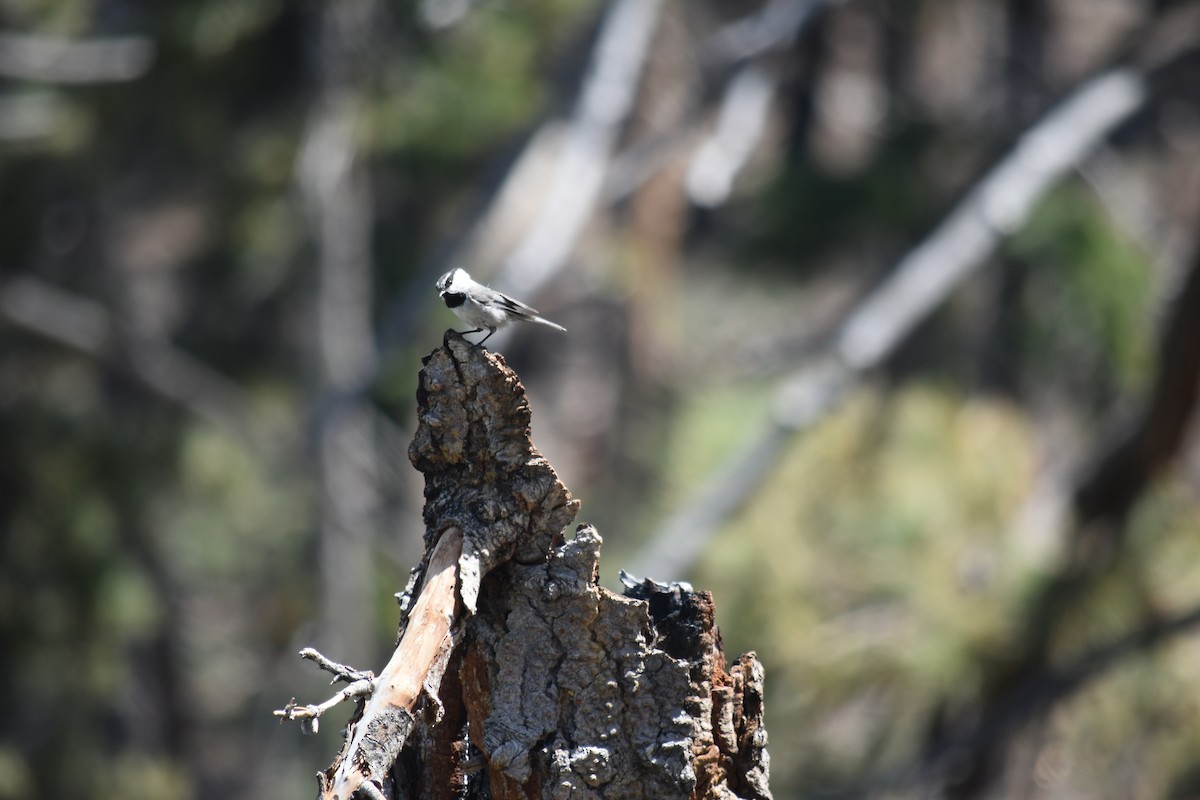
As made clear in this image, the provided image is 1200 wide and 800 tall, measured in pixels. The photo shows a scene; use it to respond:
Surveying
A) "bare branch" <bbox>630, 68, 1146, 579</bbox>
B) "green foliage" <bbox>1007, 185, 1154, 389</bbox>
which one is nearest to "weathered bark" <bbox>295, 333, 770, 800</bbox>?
"green foliage" <bbox>1007, 185, 1154, 389</bbox>

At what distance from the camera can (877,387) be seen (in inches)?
350

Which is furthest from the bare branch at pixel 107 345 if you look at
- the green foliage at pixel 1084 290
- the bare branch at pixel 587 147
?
the green foliage at pixel 1084 290

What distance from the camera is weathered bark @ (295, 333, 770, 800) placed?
81.4 inches

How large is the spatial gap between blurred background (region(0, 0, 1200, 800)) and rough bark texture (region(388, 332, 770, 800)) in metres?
3.63

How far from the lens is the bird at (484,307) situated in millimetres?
2658

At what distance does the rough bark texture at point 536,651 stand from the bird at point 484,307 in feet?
1.69

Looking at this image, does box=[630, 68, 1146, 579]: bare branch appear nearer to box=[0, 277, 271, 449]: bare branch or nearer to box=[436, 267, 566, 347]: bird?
box=[0, 277, 271, 449]: bare branch

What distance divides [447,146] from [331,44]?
4.21ft

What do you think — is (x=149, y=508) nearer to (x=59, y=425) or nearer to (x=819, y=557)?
(x=59, y=425)

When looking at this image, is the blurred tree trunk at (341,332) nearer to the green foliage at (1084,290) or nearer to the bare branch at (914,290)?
the bare branch at (914,290)

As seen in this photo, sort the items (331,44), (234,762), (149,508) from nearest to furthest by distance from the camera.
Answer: (331,44) → (149,508) → (234,762)

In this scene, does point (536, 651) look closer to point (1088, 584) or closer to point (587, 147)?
point (1088, 584)

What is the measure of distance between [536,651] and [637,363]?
1129 cm

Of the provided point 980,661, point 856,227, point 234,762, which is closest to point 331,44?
point 856,227
